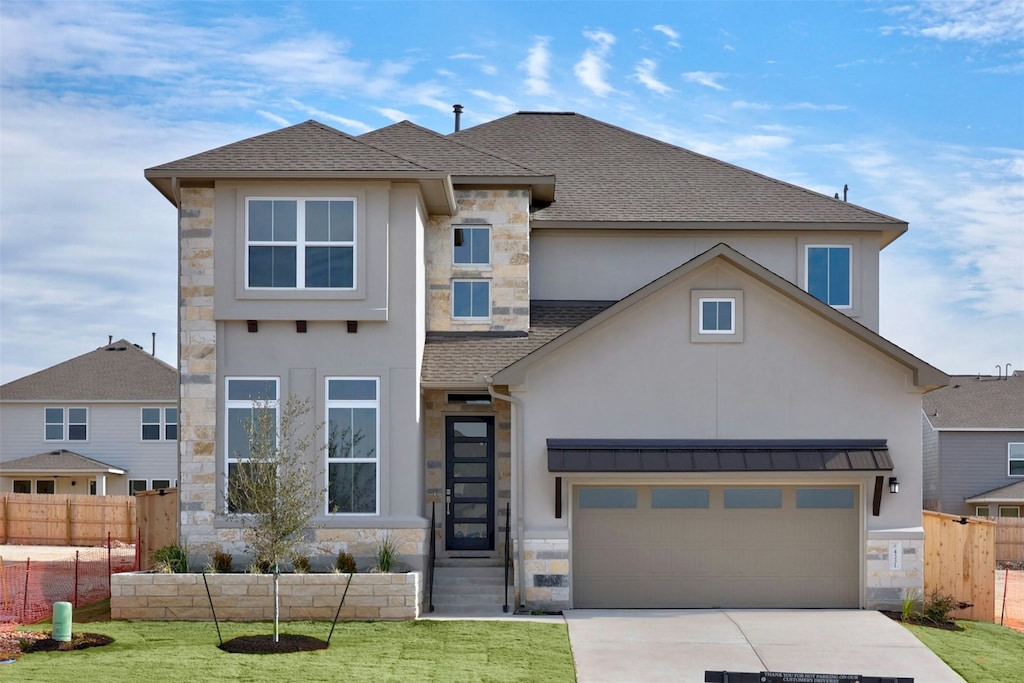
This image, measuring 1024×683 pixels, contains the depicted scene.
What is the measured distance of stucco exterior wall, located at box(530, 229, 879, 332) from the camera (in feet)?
69.6

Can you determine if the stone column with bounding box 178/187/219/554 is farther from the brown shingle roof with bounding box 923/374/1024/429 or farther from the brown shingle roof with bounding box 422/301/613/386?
the brown shingle roof with bounding box 923/374/1024/429

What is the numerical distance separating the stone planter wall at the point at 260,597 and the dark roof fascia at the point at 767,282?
3.55 m

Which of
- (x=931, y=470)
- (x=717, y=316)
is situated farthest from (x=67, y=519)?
(x=931, y=470)

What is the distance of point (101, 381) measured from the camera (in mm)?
39719

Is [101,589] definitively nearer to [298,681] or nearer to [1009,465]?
[298,681]

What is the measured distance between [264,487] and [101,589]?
263 inches

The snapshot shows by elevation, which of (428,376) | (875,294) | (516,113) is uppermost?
(516,113)

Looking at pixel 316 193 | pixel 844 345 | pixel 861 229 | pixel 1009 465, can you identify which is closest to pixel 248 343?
pixel 316 193

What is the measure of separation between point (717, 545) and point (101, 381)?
2783 cm

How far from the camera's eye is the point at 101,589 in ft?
64.5

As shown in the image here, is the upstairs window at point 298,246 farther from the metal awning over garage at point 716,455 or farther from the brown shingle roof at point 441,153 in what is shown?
the metal awning over garage at point 716,455

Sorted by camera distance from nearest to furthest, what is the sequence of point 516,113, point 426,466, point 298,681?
point 298,681 → point 426,466 → point 516,113

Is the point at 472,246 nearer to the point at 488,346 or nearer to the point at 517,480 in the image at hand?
the point at 488,346

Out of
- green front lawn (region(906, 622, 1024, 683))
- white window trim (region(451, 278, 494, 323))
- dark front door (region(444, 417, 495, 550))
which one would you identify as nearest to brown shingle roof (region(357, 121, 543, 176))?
white window trim (region(451, 278, 494, 323))
